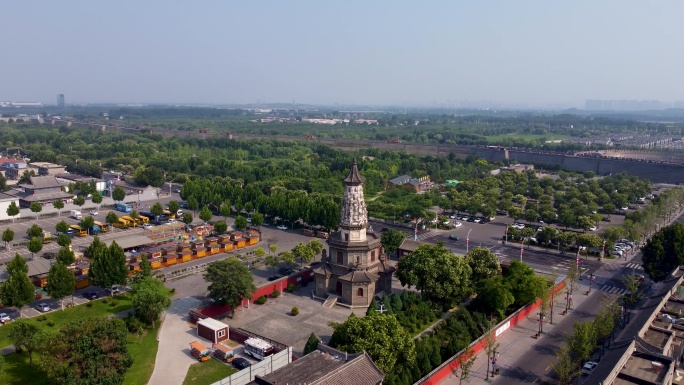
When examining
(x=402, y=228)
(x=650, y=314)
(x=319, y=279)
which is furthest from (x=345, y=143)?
(x=650, y=314)

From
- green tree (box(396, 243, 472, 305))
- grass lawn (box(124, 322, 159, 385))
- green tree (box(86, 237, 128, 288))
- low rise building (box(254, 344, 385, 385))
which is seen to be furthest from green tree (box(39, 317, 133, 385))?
green tree (box(396, 243, 472, 305))

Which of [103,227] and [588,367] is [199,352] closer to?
[588,367]

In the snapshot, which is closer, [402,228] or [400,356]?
[400,356]

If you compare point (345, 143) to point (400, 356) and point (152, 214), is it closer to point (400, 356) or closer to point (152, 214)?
point (152, 214)

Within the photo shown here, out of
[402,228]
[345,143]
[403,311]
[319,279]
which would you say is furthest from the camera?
[345,143]

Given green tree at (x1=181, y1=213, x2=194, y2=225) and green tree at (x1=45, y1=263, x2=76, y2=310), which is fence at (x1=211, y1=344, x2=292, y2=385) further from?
green tree at (x1=181, y1=213, x2=194, y2=225)

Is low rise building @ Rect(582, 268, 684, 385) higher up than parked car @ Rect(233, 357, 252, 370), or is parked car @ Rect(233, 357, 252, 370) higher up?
low rise building @ Rect(582, 268, 684, 385)
